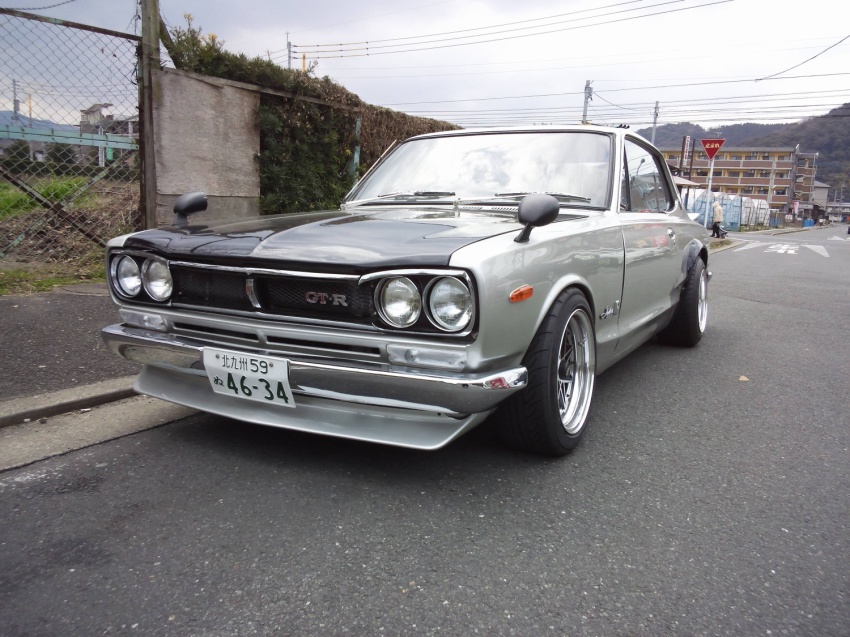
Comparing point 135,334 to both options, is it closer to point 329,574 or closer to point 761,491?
point 329,574

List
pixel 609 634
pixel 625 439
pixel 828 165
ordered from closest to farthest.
Answer: pixel 609 634 < pixel 625 439 < pixel 828 165

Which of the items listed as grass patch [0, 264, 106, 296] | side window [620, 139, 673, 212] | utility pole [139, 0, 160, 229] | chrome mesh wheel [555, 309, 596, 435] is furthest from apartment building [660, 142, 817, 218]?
chrome mesh wheel [555, 309, 596, 435]

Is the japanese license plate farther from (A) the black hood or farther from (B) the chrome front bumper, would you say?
(A) the black hood

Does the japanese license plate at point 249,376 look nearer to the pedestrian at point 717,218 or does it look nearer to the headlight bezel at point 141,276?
the headlight bezel at point 141,276

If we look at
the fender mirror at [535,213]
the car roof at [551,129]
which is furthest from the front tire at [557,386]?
the car roof at [551,129]

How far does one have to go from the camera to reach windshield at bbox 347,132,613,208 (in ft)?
10.9

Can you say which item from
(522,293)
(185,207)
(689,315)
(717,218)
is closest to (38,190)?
(185,207)

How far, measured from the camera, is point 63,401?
10.2 ft

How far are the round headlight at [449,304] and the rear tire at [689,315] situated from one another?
3026 mm

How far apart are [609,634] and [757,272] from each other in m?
11.1

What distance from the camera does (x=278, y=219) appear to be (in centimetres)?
306

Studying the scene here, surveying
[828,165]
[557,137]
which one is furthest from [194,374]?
[828,165]

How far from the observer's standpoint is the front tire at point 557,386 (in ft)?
8.07

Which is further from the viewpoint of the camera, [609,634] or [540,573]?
[540,573]
